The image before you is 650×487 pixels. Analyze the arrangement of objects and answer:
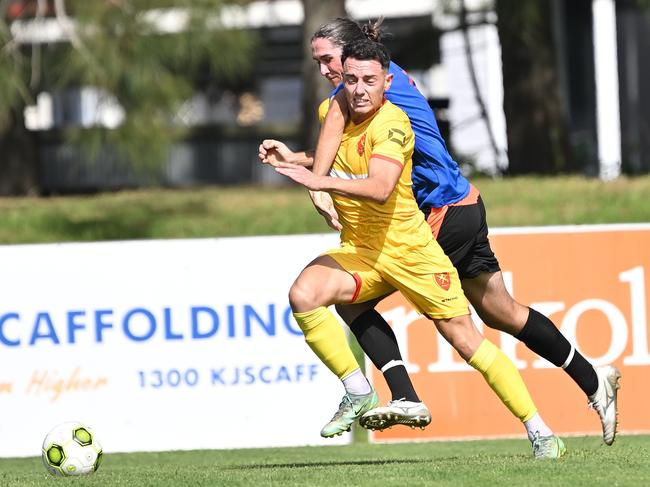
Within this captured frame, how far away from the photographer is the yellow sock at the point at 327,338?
21.1 ft

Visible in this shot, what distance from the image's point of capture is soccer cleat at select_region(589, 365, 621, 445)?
6.86m

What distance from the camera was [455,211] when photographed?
6629mm

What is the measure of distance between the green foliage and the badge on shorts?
8.56 meters

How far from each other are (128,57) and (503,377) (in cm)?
884

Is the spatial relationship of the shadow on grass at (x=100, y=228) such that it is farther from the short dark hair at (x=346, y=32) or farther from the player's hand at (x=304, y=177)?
the player's hand at (x=304, y=177)

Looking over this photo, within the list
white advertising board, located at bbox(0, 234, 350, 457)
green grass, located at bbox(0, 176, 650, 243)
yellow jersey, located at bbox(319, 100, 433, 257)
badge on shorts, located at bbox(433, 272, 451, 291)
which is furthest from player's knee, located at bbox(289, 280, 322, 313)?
green grass, located at bbox(0, 176, 650, 243)

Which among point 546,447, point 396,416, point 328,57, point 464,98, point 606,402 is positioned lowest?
point 546,447

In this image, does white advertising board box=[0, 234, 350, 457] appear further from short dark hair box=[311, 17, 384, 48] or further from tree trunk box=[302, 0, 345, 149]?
tree trunk box=[302, 0, 345, 149]

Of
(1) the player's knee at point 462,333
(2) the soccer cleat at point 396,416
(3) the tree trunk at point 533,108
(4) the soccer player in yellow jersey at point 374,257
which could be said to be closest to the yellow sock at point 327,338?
(4) the soccer player in yellow jersey at point 374,257

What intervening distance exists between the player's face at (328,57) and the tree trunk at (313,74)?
8699 mm

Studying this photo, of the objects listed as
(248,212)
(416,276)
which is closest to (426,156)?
(416,276)

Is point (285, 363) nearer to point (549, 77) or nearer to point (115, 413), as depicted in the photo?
point (115, 413)

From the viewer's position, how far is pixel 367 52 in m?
6.12

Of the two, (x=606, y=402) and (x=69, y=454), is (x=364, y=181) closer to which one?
(x=606, y=402)
